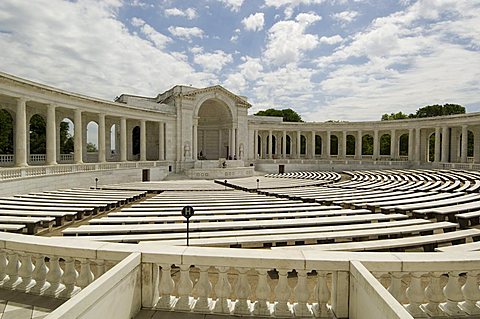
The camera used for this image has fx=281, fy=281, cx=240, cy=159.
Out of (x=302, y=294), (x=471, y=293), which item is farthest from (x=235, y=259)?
(x=471, y=293)

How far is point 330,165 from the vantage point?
59.0m

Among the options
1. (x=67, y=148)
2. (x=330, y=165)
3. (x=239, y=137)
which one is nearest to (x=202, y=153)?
(x=239, y=137)

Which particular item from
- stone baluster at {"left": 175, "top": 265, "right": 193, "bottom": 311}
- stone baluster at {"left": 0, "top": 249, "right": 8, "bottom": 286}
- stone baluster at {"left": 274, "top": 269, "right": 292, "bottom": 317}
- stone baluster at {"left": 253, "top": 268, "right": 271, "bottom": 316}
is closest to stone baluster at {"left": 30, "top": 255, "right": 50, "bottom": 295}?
stone baluster at {"left": 0, "top": 249, "right": 8, "bottom": 286}

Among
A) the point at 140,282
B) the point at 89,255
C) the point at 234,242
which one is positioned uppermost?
the point at 89,255

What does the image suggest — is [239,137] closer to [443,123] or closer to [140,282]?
[443,123]

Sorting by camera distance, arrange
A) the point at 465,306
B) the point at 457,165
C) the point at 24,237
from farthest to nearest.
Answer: the point at 457,165 < the point at 24,237 < the point at 465,306

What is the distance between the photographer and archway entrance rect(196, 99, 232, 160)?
190 feet

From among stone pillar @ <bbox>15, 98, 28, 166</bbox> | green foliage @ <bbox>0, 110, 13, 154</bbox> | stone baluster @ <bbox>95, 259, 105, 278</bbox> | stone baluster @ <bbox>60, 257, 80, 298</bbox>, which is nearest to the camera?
stone baluster @ <bbox>95, 259, 105, 278</bbox>

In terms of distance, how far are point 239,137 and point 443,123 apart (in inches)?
1453

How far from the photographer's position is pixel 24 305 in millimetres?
4633

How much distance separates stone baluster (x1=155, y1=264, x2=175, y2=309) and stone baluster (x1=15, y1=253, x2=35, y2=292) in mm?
2499

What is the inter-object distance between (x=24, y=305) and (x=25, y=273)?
0.68m

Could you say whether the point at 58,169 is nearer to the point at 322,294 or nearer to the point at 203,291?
the point at 203,291

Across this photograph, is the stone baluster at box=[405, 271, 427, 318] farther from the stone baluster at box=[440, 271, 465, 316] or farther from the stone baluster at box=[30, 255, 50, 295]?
the stone baluster at box=[30, 255, 50, 295]
